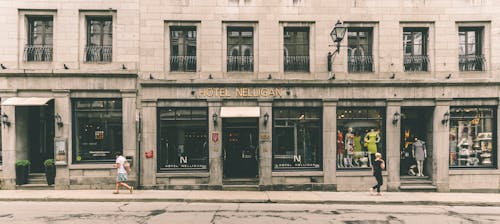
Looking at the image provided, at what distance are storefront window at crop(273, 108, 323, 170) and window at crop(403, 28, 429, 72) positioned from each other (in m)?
4.68

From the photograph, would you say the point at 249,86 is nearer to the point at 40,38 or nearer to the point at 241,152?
the point at 241,152

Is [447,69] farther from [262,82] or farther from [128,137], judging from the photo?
[128,137]

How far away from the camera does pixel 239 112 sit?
17.1 m

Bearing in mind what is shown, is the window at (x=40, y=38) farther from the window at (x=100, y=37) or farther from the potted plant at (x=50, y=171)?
the potted plant at (x=50, y=171)

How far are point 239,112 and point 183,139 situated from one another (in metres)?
2.98

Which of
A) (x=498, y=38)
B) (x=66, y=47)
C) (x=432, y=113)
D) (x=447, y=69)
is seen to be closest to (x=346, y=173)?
(x=432, y=113)

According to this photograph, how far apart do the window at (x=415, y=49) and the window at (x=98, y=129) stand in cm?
1301

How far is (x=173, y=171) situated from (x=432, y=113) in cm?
1189

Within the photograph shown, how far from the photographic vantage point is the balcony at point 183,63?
58.5 feet

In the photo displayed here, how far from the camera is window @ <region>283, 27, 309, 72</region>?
59.1 ft

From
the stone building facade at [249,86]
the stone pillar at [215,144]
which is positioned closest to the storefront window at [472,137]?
the stone building facade at [249,86]

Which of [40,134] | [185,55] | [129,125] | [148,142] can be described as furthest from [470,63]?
[40,134]

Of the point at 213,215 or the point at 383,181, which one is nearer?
the point at 213,215

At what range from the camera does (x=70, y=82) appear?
56.5ft
